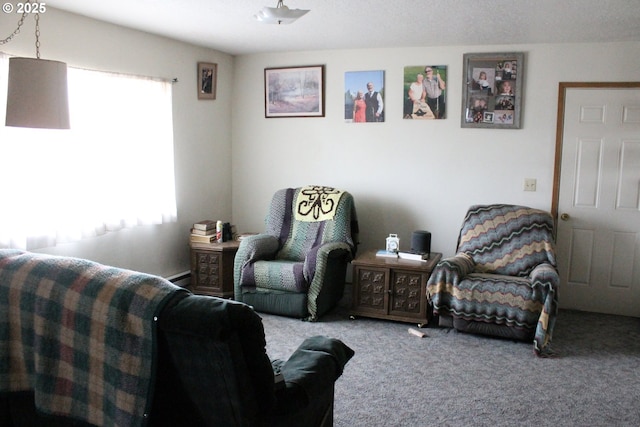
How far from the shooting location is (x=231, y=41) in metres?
4.86

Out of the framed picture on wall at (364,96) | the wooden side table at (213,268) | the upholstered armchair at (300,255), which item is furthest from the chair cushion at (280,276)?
the framed picture on wall at (364,96)

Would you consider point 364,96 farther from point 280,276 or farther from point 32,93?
point 32,93

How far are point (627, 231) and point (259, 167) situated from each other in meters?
3.40

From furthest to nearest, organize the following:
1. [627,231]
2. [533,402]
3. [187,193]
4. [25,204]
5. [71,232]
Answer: [187,193] < [627,231] < [71,232] < [25,204] < [533,402]

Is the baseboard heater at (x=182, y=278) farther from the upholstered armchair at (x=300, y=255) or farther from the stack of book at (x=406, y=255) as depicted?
the stack of book at (x=406, y=255)

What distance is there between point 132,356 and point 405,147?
12.5ft

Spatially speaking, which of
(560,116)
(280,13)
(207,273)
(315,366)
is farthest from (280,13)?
(560,116)

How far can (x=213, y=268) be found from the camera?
16.0 feet

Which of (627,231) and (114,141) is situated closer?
(114,141)

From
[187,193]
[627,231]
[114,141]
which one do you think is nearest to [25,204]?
[114,141]

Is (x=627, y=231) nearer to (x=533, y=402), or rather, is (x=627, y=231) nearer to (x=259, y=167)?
(x=533, y=402)

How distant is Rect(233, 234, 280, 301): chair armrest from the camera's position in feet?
14.9

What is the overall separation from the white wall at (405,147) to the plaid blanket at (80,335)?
3.54 meters

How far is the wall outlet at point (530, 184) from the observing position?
15.7 feet
